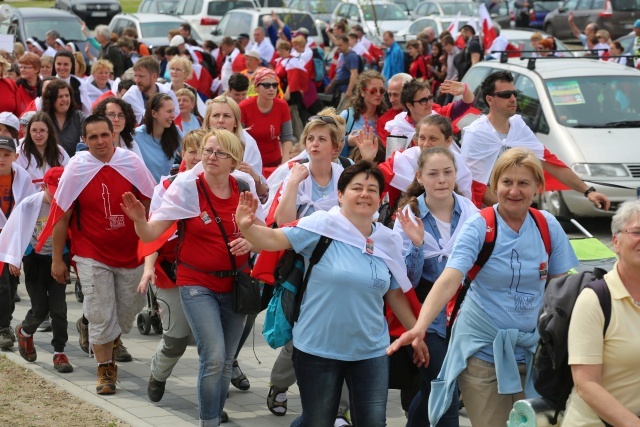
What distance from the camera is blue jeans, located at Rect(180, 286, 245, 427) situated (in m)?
6.92

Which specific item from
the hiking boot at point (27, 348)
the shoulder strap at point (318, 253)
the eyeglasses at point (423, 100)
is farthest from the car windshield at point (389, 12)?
the shoulder strap at point (318, 253)

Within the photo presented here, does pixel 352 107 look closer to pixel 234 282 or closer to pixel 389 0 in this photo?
pixel 234 282

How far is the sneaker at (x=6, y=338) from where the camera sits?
→ 30.9 ft

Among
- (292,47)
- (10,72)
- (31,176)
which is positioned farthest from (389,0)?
(31,176)

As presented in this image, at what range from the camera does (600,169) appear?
13.4 metres

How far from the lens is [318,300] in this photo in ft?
19.5

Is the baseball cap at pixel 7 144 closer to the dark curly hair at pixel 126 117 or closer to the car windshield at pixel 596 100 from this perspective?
the dark curly hair at pixel 126 117

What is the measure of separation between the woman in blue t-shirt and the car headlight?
6.91 meters

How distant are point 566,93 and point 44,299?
7769mm

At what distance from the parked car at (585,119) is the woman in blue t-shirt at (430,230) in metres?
6.80

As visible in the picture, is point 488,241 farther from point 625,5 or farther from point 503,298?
point 625,5

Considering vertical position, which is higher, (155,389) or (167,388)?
(155,389)

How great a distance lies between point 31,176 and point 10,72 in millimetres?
7177

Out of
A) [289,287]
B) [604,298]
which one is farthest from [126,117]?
[604,298]
